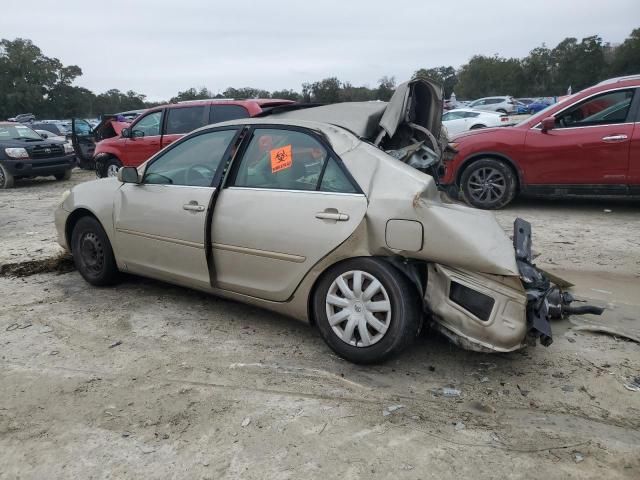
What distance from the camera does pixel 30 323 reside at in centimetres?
405

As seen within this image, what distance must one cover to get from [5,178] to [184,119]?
556cm

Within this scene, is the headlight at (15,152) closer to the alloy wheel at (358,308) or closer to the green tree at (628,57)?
the alloy wheel at (358,308)

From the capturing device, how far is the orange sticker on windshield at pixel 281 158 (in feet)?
11.8

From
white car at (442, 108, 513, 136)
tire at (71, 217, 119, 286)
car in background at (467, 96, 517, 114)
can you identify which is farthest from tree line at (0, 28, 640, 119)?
tire at (71, 217, 119, 286)

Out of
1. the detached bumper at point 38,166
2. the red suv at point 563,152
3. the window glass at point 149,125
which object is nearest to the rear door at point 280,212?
the red suv at point 563,152

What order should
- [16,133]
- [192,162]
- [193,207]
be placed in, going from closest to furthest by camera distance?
[193,207] → [192,162] → [16,133]

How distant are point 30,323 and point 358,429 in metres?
2.83

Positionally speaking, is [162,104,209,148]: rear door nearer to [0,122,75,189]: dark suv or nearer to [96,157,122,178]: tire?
[96,157,122,178]: tire

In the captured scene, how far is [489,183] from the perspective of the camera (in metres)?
7.46

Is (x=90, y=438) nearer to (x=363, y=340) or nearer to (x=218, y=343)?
(x=218, y=343)

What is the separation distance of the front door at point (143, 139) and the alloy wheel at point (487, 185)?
19.4 ft

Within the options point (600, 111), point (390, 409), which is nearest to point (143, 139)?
point (600, 111)

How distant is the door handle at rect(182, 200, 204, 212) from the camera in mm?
3814

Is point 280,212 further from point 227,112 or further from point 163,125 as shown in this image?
point 163,125
